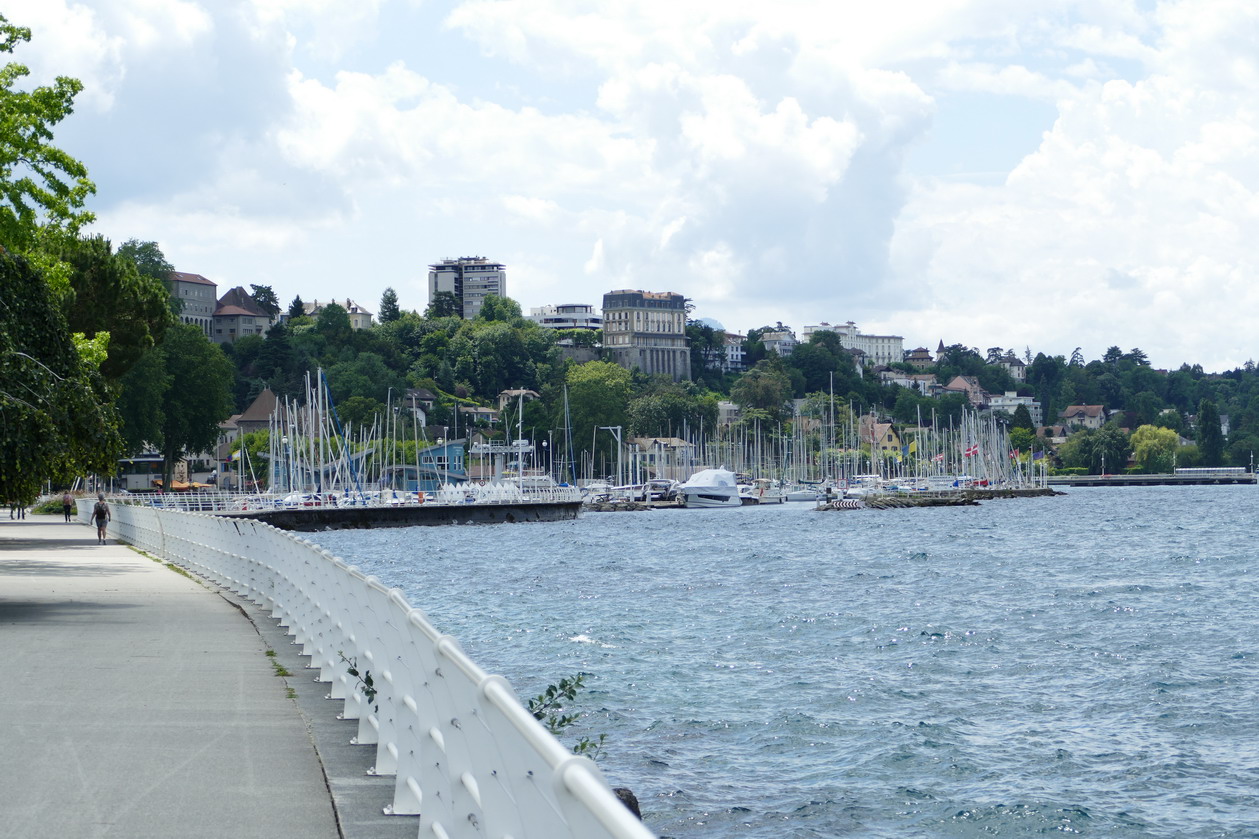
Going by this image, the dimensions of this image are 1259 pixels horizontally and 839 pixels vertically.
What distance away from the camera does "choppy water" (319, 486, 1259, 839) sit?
15.8 meters

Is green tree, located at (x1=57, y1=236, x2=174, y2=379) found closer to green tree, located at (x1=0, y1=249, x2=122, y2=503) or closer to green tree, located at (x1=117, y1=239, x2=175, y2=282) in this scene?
green tree, located at (x1=0, y1=249, x2=122, y2=503)

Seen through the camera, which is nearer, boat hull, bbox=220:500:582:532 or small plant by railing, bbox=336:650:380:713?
small plant by railing, bbox=336:650:380:713

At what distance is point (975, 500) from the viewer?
144 m

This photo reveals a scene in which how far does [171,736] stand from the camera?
454 inches

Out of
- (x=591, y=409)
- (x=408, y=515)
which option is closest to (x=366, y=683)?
(x=408, y=515)

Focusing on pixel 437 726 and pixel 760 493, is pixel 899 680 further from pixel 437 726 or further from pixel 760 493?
pixel 760 493

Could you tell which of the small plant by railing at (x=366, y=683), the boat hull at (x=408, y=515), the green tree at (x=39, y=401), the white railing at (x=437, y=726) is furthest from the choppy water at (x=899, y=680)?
the boat hull at (x=408, y=515)

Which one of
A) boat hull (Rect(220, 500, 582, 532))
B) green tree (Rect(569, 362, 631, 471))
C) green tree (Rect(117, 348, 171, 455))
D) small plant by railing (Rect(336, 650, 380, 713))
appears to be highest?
green tree (Rect(569, 362, 631, 471))

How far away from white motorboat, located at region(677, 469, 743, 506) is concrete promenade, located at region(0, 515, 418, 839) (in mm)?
123125

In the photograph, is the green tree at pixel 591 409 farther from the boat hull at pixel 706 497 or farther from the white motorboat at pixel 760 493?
the boat hull at pixel 706 497

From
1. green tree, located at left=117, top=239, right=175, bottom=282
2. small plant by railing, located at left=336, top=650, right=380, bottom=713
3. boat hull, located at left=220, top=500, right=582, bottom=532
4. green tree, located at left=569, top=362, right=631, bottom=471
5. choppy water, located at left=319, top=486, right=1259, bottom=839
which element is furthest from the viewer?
green tree, located at left=569, top=362, right=631, bottom=471

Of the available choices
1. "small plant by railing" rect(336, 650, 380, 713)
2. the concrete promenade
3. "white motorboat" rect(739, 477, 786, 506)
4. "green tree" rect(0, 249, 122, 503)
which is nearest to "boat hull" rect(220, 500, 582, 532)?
"white motorboat" rect(739, 477, 786, 506)

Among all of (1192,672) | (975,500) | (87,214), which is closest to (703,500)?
(975,500)

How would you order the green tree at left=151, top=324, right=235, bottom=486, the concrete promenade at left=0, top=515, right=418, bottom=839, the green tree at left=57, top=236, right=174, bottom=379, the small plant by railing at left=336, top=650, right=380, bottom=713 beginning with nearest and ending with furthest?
the concrete promenade at left=0, top=515, right=418, bottom=839 < the small plant by railing at left=336, top=650, right=380, bottom=713 < the green tree at left=57, top=236, right=174, bottom=379 < the green tree at left=151, top=324, right=235, bottom=486
